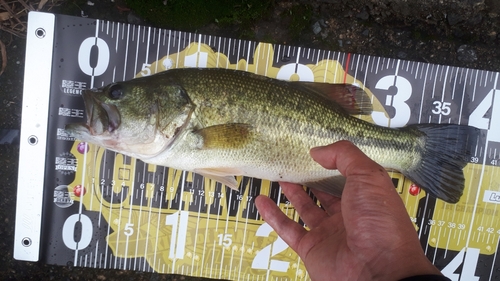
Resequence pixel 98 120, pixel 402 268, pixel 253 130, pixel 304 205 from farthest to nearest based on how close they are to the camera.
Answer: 1. pixel 304 205
2. pixel 253 130
3. pixel 98 120
4. pixel 402 268

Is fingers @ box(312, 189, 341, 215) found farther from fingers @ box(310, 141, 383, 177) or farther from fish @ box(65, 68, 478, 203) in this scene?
fingers @ box(310, 141, 383, 177)

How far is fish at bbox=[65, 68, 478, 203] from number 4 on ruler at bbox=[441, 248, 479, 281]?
61 centimetres

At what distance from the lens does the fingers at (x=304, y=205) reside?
97.4 inches

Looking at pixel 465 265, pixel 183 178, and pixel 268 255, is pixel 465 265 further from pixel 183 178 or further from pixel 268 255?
pixel 183 178

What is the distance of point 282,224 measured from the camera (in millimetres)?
2449

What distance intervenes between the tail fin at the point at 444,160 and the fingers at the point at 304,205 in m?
0.73

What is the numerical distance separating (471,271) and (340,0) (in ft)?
8.18

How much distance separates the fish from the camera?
2.21m

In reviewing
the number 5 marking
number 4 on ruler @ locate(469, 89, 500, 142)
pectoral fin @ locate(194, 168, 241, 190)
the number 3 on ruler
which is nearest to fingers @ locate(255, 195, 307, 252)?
pectoral fin @ locate(194, 168, 241, 190)

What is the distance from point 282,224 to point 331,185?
439 millimetres

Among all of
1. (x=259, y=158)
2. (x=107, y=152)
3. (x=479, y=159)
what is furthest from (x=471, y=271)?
(x=107, y=152)

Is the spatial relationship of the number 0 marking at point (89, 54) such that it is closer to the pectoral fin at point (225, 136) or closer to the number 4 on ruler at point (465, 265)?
the pectoral fin at point (225, 136)

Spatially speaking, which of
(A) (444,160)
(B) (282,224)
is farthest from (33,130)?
(A) (444,160)

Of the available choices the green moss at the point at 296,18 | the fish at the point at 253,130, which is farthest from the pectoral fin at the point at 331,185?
the green moss at the point at 296,18
